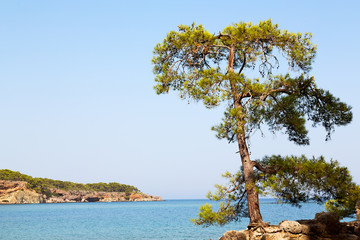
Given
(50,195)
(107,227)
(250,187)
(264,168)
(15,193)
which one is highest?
(50,195)

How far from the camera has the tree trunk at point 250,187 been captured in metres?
11.8

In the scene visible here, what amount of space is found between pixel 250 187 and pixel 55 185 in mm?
143617

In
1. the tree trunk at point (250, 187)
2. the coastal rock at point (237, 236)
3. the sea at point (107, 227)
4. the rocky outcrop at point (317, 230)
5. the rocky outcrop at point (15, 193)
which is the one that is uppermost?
the rocky outcrop at point (15, 193)

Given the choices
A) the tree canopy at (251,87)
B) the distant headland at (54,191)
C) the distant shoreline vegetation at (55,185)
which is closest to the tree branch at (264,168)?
the tree canopy at (251,87)

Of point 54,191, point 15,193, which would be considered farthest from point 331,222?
point 54,191

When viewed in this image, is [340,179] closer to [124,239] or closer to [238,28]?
[238,28]

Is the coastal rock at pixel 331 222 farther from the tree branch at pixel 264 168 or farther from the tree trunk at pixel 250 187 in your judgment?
the tree branch at pixel 264 168

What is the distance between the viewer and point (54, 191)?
5359 inches

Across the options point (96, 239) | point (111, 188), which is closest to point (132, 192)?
point (111, 188)

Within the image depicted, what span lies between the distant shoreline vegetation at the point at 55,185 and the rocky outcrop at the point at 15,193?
82.0 inches

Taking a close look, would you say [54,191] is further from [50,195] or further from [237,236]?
[237,236]

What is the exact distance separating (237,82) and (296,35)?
3.24 metres

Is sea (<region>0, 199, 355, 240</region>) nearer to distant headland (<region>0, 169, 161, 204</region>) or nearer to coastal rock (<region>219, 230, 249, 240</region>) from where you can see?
coastal rock (<region>219, 230, 249, 240</region>)

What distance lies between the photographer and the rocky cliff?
112 meters
